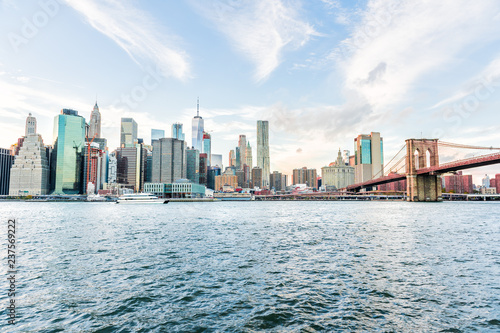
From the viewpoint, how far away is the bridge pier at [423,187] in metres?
121

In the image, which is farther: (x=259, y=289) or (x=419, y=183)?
(x=419, y=183)

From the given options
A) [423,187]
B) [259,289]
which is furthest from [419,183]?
[259,289]

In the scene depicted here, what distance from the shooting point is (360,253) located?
20.7m

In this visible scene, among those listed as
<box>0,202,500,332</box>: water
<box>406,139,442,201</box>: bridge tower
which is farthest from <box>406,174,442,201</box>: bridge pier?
<box>0,202,500,332</box>: water

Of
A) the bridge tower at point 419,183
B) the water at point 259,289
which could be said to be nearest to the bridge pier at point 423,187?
the bridge tower at point 419,183

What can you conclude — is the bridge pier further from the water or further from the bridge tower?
the water

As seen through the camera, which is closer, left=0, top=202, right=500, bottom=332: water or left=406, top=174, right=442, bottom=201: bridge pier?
left=0, top=202, right=500, bottom=332: water

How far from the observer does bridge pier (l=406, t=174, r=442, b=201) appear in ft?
398

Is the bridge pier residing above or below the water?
above

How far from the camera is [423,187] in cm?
12219

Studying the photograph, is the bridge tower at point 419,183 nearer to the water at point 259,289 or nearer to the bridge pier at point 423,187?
the bridge pier at point 423,187

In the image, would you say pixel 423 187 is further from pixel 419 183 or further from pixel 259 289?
pixel 259 289

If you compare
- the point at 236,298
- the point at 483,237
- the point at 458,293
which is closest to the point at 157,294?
the point at 236,298

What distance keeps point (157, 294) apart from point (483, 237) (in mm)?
29870
